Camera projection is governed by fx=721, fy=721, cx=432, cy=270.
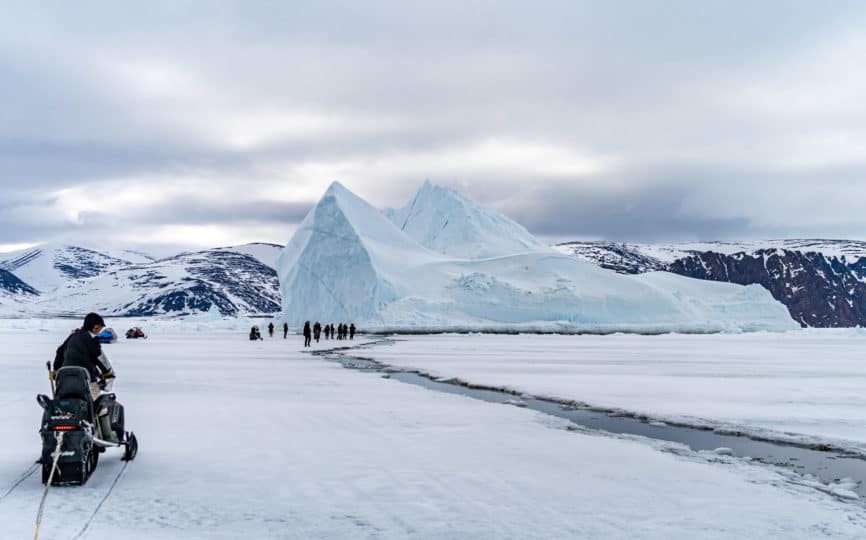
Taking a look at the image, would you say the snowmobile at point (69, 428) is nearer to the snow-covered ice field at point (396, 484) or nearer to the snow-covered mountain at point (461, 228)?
the snow-covered ice field at point (396, 484)

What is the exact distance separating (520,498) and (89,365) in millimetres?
4246

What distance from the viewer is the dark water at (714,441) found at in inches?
313

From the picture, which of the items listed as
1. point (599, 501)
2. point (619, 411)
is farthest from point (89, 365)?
point (619, 411)

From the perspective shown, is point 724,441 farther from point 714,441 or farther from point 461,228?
point 461,228

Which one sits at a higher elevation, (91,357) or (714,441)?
(91,357)

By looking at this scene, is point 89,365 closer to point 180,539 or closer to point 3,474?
point 3,474

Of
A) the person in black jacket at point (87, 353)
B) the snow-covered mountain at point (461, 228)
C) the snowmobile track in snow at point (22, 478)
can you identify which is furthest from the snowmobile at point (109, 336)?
the snow-covered mountain at point (461, 228)

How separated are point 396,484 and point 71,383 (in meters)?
3.12

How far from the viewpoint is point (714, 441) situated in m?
9.73

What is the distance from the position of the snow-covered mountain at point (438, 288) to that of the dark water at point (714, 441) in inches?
1693

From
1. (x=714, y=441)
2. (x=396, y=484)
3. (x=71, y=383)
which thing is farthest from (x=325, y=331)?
(x=396, y=484)

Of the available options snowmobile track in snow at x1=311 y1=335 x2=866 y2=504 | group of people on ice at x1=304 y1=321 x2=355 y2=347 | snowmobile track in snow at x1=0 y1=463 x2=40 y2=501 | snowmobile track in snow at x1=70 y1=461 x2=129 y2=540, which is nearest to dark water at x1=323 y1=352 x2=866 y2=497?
snowmobile track in snow at x1=311 y1=335 x2=866 y2=504

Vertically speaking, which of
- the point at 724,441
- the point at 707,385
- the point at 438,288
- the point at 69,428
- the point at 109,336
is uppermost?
the point at 438,288

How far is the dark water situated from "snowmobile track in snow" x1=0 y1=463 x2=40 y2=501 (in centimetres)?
722
